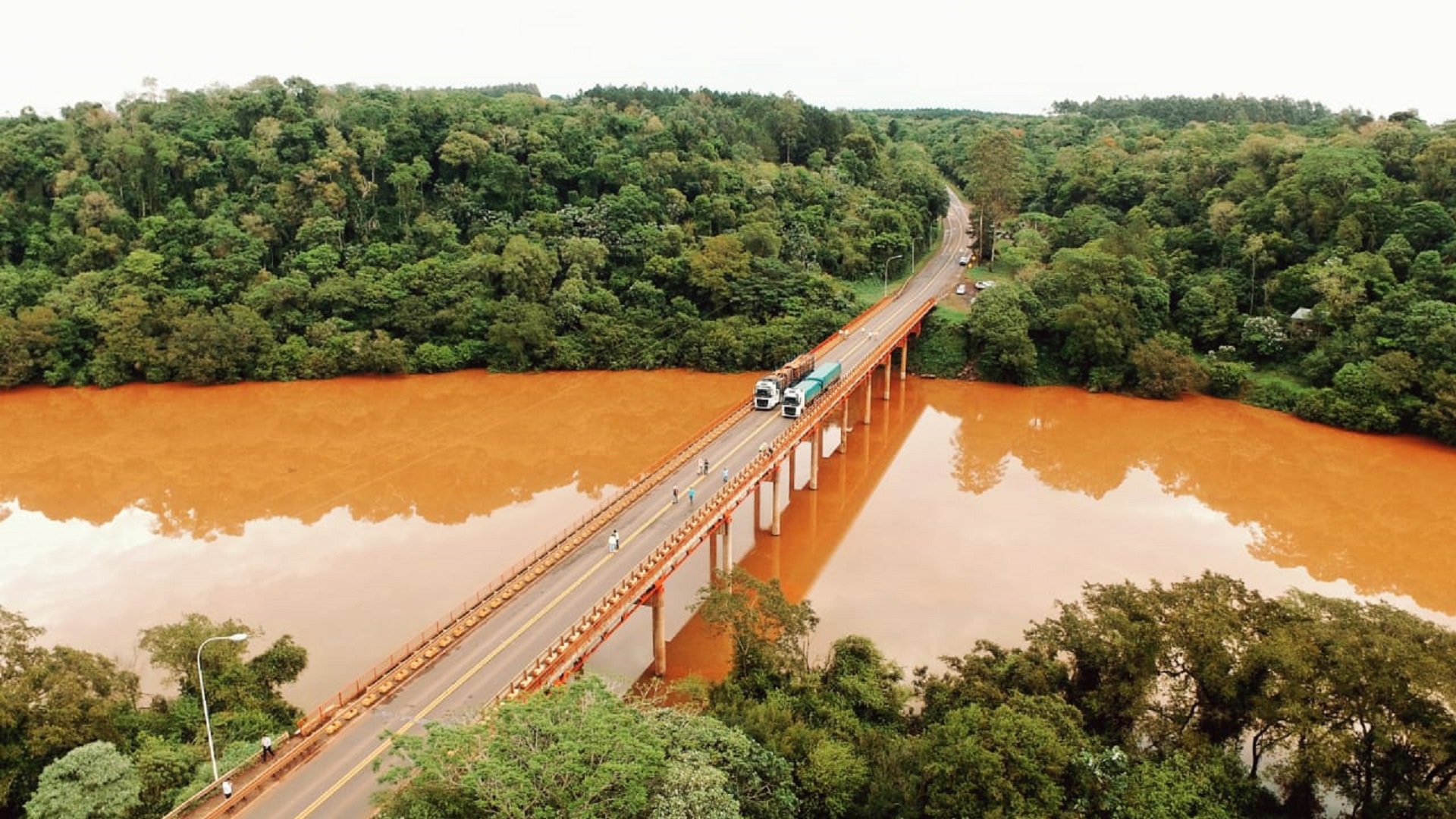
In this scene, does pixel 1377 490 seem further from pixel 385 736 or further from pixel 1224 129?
pixel 1224 129

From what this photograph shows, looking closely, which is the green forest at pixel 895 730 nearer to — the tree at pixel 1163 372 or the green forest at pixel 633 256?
the tree at pixel 1163 372

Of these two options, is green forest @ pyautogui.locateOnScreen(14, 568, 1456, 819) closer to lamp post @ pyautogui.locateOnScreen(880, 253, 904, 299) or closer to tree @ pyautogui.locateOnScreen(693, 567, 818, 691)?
tree @ pyautogui.locateOnScreen(693, 567, 818, 691)

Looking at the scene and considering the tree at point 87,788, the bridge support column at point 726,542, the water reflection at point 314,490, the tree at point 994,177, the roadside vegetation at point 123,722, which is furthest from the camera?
the tree at point 994,177

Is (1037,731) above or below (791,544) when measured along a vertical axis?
above

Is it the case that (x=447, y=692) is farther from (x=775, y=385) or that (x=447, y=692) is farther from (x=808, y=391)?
(x=775, y=385)

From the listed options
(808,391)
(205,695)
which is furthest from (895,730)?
(808,391)

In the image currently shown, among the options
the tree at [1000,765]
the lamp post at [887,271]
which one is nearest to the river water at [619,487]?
the tree at [1000,765]

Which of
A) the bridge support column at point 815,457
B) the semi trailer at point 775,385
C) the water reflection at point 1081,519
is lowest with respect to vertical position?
the water reflection at point 1081,519
